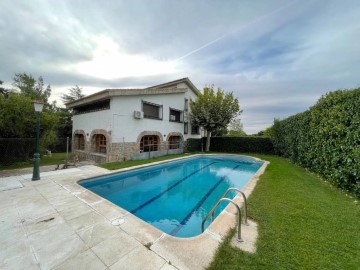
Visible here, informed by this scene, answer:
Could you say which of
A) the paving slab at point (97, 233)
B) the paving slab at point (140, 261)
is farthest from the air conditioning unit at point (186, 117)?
the paving slab at point (140, 261)

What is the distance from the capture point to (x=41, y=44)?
9.18 m

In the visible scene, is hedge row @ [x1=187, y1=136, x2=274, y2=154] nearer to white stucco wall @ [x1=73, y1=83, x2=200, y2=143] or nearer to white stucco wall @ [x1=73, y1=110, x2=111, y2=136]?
white stucco wall @ [x1=73, y1=83, x2=200, y2=143]

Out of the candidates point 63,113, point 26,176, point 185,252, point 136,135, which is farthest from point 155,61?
point 63,113

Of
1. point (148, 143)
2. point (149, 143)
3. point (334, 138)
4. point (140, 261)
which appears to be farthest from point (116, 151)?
point (334, 138)

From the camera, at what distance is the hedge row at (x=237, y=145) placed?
19.7m

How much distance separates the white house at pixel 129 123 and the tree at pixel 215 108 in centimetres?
221

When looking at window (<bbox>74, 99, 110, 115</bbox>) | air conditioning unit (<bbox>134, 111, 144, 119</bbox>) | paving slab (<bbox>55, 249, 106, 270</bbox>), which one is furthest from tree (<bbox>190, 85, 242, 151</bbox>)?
paving slab (<bbox>55, 249, 106, 270</bbox>)

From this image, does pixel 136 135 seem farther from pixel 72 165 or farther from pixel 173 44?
pixel 173 44

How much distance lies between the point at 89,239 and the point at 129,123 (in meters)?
11.1

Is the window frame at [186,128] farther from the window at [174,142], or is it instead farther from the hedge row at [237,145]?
the window at [174,142]

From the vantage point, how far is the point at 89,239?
3.34 m

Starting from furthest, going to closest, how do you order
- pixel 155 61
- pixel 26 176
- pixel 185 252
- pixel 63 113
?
pixel 63 113 → pixel 155 61 → pixel 26 176 → pixel 185 252

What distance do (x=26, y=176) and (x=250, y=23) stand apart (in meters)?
13.9

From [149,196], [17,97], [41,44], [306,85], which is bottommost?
[149,196]
